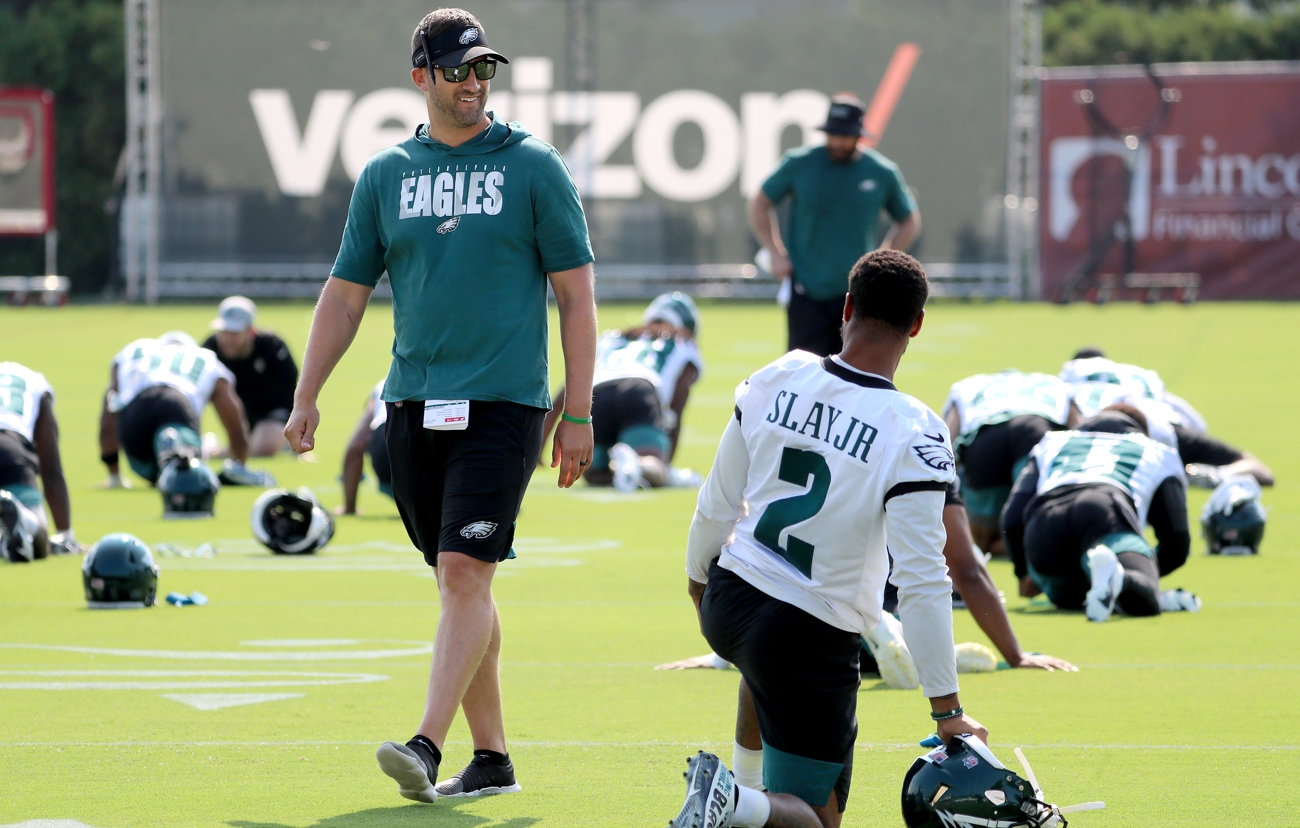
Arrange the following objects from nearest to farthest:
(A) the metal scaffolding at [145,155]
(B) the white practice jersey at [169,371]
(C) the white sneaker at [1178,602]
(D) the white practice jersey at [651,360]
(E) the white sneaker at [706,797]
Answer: (E) the white sneaker at [706,797] < (C) the white sneaker at [1178,602] < (B) the white practice jersey at [169,371] < (D) the white practice jersey at [651,360] < (A) the metal scaffolding at [145,155]

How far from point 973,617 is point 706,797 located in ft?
10.1

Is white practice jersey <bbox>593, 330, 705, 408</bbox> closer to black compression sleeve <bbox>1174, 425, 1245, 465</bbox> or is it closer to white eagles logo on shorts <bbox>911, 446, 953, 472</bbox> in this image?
black compression sleeve <bbox>1174, 425, 1245, 465</bbox>

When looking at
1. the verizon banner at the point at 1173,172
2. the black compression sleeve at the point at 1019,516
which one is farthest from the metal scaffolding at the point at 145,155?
the black compression sleeve at the point at 1019,516

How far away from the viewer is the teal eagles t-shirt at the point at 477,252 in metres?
5.41

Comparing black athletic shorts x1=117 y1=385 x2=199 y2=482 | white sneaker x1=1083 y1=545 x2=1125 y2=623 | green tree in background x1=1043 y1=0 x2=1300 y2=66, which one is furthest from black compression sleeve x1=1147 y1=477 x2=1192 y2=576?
green tree in background x1=1043 y1=0 x2=1300 y2=66

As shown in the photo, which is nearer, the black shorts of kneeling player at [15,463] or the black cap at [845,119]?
the black shorts of kneeling player at [15,463]

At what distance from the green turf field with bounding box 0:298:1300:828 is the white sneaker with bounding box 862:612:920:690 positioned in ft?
0.34

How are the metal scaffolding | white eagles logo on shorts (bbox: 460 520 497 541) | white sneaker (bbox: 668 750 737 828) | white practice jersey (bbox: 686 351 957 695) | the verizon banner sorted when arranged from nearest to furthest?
white sneaker (bbox: 668 750 737 828), white practice jersey (bbox: 686 351 957 695), white eagles logo on shorts (bbox: 460 520 497 541), the verizon banner, the metal scaffolding

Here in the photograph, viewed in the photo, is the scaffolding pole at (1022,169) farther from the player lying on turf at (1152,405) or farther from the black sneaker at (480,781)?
the black sneaker at (480,781)

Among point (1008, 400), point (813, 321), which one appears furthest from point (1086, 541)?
point (813, 321)

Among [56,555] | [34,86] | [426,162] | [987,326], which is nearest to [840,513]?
[426,162]

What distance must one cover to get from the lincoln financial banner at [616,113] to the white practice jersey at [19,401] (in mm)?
25432

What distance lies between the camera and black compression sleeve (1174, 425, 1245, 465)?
11758mm

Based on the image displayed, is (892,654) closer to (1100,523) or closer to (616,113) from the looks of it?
(1100,523)
